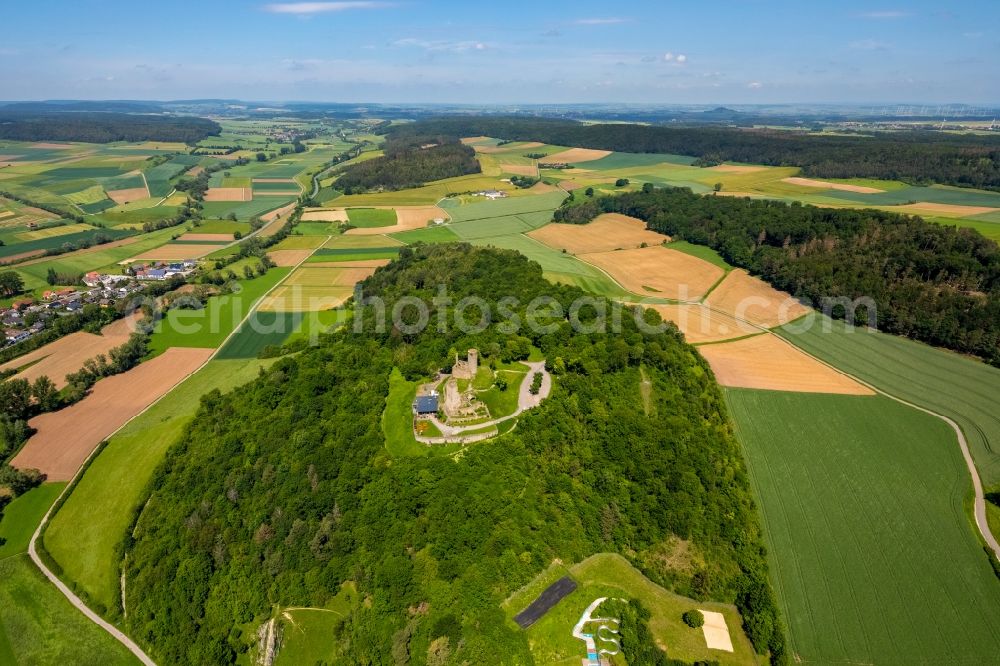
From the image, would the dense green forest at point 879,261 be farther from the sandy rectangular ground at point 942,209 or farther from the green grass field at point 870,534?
the sandy rectangular ground at point 942,209

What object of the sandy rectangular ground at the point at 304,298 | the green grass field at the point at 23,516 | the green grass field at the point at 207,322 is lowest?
the green grass field at the point at 23,516

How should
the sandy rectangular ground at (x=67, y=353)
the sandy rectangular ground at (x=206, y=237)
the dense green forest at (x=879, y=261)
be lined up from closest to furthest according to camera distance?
the sandy rectangular ground at (x=67, y=353) → the dense green forest at (x=879, y=261) → the sandy rectangular ground at (x=206, y=237)

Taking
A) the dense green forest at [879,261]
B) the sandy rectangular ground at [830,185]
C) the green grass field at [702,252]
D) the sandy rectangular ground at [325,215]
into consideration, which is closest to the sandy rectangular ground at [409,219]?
the sandy rectangular ground at [325,215]

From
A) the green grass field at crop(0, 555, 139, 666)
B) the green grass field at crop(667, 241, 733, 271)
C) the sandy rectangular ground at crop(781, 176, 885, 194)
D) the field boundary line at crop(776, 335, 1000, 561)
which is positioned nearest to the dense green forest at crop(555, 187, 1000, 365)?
the green grass field at crop(667, 241, 733, 271)

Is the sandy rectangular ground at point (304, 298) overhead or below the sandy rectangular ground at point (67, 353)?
overhead

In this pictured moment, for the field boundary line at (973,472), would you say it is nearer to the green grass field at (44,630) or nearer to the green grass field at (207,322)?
the green grass field at (44,630)

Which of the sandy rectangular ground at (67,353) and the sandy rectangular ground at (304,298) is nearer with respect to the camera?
the sandy rectangular ground at (67,353)

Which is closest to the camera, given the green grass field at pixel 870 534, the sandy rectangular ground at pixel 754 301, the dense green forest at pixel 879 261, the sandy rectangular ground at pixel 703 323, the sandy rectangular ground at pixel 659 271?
the green grass field at pixel 870 534

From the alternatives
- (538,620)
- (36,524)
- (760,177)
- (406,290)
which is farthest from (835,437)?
(760,177)

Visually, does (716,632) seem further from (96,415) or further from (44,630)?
(96,415)
